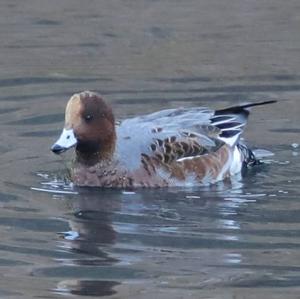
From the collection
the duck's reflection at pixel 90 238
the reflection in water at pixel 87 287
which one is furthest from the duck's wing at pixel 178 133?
the reflection in water at pixel 87 287

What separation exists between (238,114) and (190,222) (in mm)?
2028

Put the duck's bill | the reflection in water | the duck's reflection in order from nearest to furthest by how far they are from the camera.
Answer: the reflection in water < the duck's reflection < the duck's bill

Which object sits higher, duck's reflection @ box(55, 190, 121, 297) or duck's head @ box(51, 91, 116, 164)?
duck's head @ box(51, 91, 116, 164)

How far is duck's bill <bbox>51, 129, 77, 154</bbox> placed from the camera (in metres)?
9.85

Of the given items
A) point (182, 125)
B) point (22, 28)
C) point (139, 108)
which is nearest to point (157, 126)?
point (182, 125)

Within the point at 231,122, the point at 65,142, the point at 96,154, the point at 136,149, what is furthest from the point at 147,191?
the point at 231,122

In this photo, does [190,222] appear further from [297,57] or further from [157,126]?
[297,57]

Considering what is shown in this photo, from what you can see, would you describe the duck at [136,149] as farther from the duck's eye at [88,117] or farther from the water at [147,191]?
the water at [147,191]

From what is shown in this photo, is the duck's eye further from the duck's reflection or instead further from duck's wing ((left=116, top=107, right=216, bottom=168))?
the duck's reflection

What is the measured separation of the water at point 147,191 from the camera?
799 centimetres

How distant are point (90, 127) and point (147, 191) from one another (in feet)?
1.98

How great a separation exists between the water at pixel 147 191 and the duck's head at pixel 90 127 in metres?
0.29

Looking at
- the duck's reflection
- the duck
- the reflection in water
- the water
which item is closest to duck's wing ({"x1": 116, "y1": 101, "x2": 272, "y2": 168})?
the duck

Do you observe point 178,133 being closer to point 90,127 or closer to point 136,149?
point 136,149
